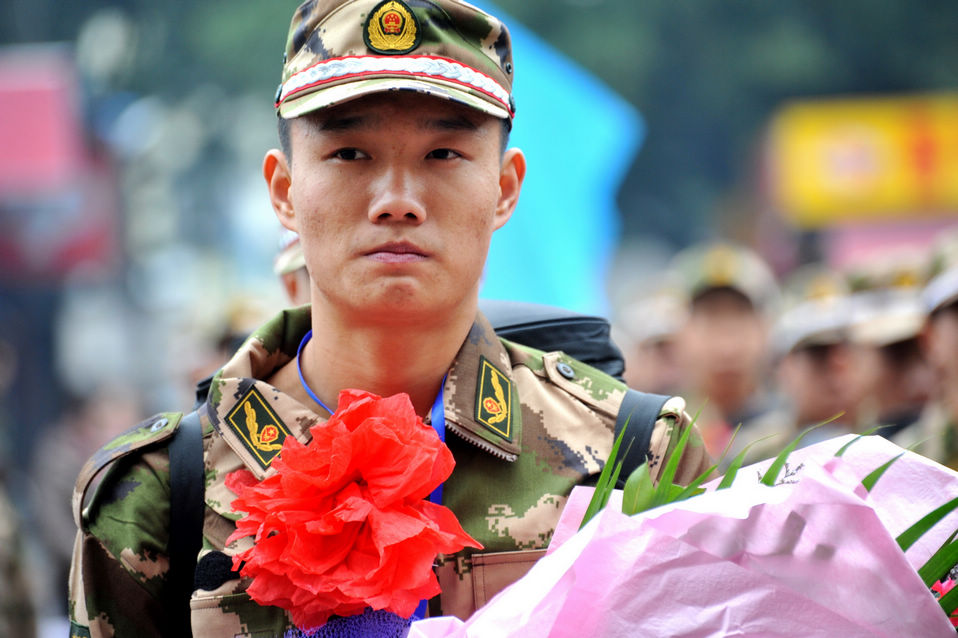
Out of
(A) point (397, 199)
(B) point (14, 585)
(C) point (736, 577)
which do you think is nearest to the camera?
(C) point (736, 577)

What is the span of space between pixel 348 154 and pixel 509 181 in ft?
1.19

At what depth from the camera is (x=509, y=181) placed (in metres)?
2.44

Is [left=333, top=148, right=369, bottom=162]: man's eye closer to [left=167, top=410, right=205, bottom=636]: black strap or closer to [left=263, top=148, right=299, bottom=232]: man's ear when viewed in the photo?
[left=263, top=148, right=299, bottom=232]: man's ear

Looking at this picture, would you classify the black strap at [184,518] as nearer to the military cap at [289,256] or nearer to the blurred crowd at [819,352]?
the military cap at [289,256]

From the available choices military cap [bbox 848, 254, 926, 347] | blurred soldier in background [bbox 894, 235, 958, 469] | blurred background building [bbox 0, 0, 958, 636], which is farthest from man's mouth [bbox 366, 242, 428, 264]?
blurred background building [bbox 0, 0, 958, 636]

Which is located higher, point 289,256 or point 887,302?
point 289,256

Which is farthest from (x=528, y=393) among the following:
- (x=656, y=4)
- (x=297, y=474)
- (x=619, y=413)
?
(x=656, y=4)

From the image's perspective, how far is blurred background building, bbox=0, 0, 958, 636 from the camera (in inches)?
716

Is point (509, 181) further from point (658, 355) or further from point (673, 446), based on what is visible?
point (658, 355)

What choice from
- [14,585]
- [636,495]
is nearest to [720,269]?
[14,585]

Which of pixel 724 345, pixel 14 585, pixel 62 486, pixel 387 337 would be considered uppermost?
pixel 387 337

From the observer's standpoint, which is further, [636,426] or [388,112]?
[636,426]

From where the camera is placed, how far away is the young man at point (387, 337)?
218 centimetres

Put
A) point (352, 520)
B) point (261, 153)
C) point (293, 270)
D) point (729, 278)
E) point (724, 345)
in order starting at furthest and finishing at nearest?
point (261, 153)
point (729, 278)
point (724, 345)
point (293, 270)
point (352, 520)
